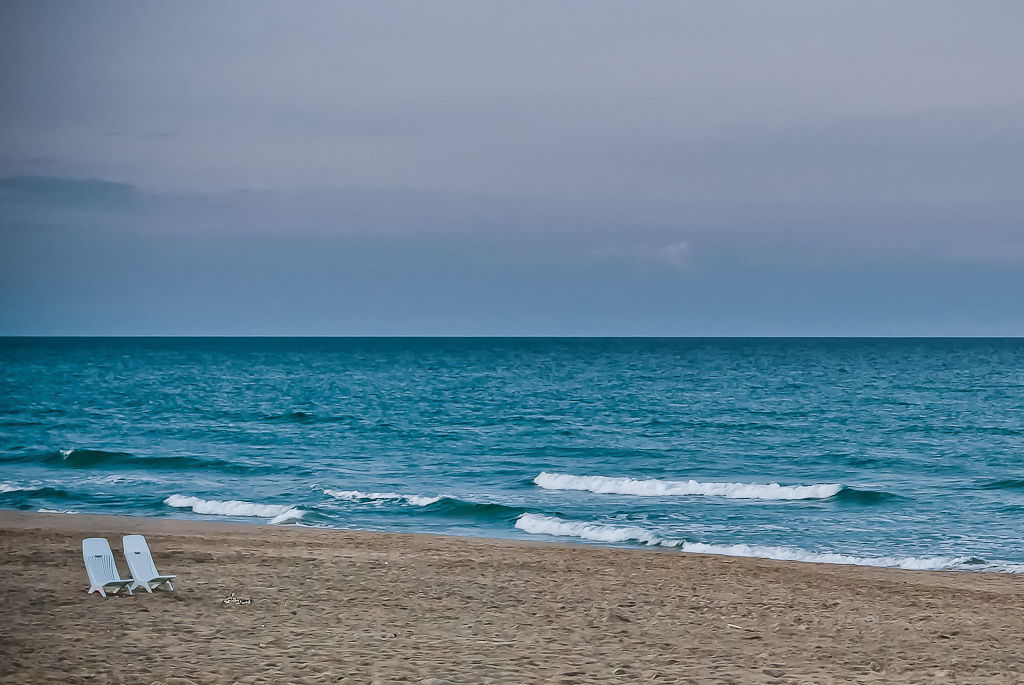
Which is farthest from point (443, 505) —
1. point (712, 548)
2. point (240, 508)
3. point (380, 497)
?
point (712, 548)

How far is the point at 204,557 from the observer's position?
1464 cm

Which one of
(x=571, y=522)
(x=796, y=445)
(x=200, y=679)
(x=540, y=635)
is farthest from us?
(x=796, y=445)

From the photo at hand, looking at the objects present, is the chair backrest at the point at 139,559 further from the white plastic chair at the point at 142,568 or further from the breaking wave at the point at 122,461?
the breaking wave at the point at 122,461

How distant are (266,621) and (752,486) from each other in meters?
17.0

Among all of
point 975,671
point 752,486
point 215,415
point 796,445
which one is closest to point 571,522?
point 752,486

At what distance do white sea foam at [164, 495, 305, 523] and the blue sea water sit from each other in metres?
0.07

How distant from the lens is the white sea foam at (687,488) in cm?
2422

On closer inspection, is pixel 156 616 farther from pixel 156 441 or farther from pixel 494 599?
pixel 156 441

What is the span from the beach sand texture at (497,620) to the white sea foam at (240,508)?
4.86 metres

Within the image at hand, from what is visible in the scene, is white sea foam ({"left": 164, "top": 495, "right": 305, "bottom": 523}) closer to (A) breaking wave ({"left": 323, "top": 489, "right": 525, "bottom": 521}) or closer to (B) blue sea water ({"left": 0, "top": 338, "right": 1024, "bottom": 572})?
(B) blue sea water ({"left": 0, "top": 338, "right": 1024, "bottom": 572})

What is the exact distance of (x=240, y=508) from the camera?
2177cm

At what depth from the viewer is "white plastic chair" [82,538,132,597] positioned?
11680 millimetres

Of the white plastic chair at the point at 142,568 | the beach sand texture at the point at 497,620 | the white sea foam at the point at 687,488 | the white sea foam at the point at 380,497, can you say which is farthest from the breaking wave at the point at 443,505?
the white plastic chair at the point at 142,568

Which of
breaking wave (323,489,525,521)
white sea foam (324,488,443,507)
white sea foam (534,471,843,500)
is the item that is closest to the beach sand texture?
breaking wave (323,489,525,521)
